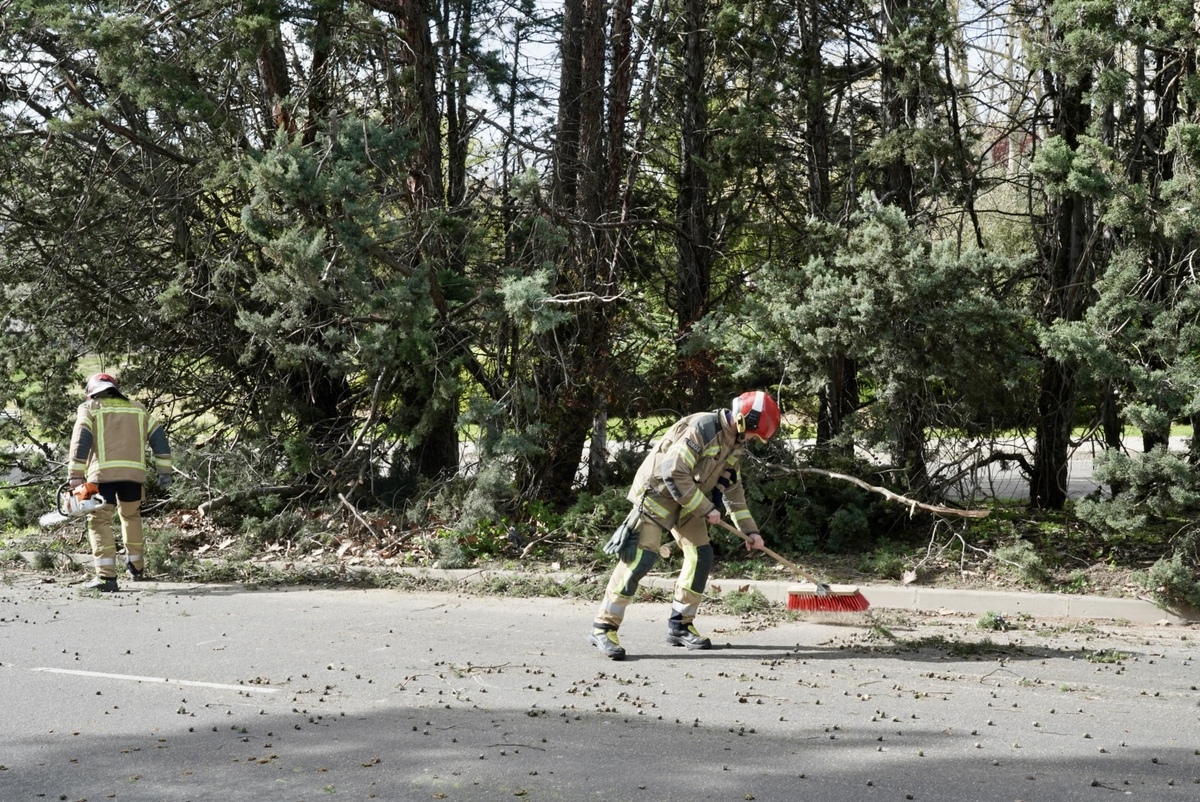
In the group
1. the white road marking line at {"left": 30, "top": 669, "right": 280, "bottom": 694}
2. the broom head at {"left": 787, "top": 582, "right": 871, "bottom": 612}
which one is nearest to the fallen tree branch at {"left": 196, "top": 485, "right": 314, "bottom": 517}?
the white road marking line at {"left": 30, "top": 669, "right": 280, "bottom": 694}

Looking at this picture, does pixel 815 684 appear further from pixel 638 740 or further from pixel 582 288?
pixel 582 288

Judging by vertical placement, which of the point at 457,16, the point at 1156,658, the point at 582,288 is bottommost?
the point at 1156,658

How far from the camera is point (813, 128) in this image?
12188mm

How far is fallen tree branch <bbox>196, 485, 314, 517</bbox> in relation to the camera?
40.1ft

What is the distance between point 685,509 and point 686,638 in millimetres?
905

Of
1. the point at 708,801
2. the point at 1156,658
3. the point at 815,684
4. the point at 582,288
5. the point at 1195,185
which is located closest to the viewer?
the point at 708,801

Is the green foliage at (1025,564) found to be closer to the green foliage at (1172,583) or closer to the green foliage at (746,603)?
the green foliage at (1172,583)

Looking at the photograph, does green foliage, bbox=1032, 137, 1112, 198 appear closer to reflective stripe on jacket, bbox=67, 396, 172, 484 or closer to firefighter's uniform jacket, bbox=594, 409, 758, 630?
firefighter's uniform jacket, bbox=594, 409, 758, 630

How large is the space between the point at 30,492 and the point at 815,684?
407 inches

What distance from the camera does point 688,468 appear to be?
24.5 ft

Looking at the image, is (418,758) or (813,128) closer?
(418,758)

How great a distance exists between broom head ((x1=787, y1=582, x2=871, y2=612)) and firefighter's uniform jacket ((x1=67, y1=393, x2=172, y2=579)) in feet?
20.9

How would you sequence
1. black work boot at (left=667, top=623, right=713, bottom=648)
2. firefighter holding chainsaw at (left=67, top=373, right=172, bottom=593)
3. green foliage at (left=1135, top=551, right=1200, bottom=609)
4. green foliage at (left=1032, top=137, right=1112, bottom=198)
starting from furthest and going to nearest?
firefighter holding chainsaw at (left=67, top=373, right=172, bottom=593), green foliage at (left=1032, top=137, right=1112, bottom=198), green foliage at (left=1135, top=551, right=1200, bottom=609), black work boot at (left=667, top=623, right=713, bottom=648)

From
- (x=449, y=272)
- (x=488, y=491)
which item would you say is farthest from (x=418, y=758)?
(x=449, y=272)
